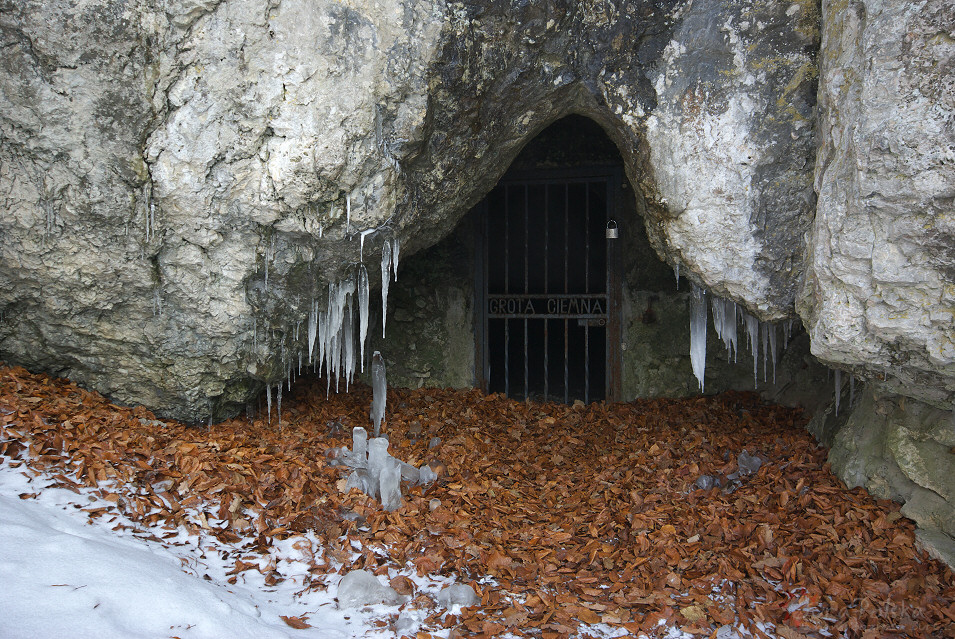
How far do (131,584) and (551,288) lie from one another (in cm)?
768

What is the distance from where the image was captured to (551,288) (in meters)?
9.30

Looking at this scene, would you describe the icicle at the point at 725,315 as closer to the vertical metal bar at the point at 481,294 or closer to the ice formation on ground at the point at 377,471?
the ice formation on ground at the point at 377,471

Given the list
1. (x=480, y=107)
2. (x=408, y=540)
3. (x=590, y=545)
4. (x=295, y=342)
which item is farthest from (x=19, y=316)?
(x=590, y=545)

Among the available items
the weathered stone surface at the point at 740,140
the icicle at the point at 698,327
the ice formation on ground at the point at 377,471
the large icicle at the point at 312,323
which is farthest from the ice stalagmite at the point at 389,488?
the weathered stone surface at the point at 740,140

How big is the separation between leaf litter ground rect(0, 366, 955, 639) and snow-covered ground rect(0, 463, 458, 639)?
0.14ft

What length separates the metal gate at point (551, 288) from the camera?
5.64 m

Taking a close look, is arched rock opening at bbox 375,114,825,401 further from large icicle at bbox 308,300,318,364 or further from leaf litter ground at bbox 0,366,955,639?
large icicle at bbox 308,300,318,364

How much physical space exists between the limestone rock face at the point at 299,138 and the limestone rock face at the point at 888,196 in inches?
15.7

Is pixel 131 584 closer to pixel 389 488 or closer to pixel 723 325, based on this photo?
pixel 389 488

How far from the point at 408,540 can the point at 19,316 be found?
273 centimetres

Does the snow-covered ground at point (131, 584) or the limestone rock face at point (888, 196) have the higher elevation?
the limestone rock face at point (888, 196)

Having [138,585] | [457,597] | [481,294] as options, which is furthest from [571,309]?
[138,585]

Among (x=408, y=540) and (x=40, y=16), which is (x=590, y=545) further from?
(x=40, y=16)

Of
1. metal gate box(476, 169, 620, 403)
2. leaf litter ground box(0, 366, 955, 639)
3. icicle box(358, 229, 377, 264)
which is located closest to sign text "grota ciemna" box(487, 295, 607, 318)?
metal gate box(476, 169, 620, 403)
